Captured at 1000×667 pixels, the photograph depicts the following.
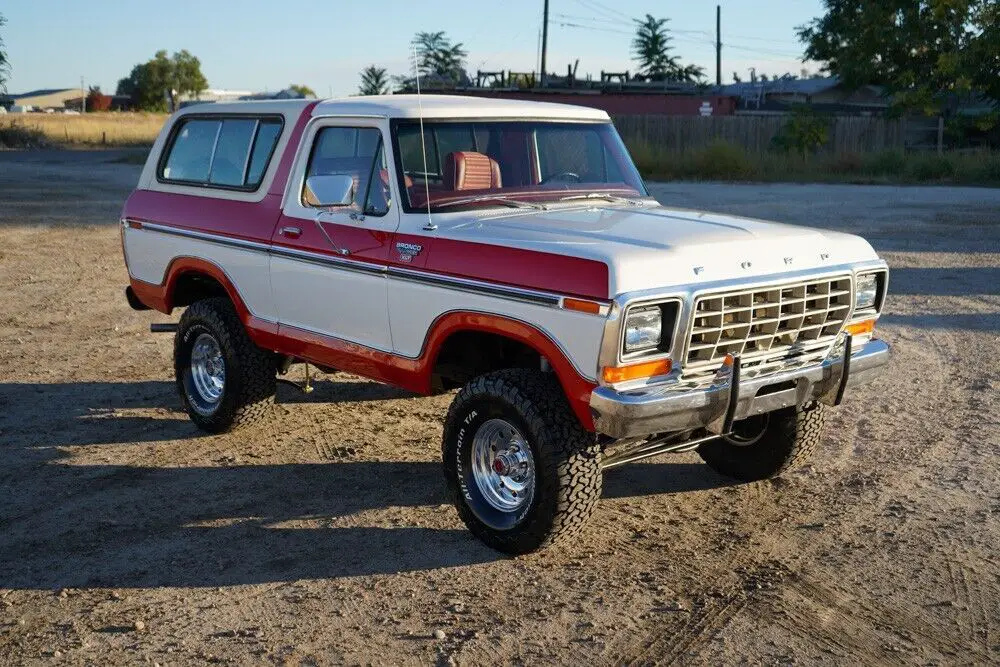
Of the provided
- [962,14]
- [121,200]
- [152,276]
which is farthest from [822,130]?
[152,276]

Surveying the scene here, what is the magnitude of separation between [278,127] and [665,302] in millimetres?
3087

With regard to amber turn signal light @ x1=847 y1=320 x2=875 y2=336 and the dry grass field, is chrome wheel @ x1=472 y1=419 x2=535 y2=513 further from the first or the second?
the dry grass field

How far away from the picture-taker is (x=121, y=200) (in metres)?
24.2

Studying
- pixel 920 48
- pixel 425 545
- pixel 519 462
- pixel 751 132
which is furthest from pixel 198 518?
pixel 920 48

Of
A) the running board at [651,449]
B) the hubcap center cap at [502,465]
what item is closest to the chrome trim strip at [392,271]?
the hubcap center cap at [502,465]

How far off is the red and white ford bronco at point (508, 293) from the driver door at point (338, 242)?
0.05 feet

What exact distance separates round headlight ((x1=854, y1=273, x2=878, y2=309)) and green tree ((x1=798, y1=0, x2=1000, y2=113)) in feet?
108

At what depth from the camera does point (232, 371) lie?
23.0 feet

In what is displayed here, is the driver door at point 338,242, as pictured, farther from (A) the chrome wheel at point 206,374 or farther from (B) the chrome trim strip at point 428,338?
(A) the chrome wheel at point 206,374

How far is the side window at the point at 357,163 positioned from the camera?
5887 mm

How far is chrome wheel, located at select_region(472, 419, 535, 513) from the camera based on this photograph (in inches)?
207

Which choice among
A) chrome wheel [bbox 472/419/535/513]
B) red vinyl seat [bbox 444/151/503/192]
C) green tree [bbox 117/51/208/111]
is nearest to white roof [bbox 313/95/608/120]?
red vinyl seat [bbox 444/151/503/192]

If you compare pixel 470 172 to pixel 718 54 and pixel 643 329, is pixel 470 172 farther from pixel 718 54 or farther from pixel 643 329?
pixel 718 54

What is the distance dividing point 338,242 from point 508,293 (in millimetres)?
1401
